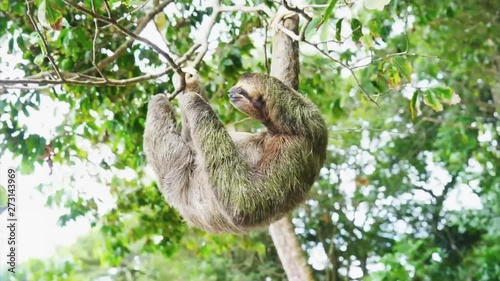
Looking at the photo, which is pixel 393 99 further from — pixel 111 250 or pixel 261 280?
pixel 111 250

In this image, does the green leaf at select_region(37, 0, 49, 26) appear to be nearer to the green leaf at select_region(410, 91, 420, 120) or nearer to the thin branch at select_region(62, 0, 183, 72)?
the thin branch at select_region(62, 0, 183, 72)

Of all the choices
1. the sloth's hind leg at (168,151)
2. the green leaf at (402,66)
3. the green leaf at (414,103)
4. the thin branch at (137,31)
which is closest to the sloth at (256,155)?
the sloth's hind leg at (168,151)

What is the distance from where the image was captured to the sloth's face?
325 centimetres

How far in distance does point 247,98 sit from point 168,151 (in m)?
0.77

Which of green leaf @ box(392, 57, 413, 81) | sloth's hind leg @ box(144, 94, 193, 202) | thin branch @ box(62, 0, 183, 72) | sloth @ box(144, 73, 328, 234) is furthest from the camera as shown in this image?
sloth's hind leg @ box(144, 94, 193, 202)

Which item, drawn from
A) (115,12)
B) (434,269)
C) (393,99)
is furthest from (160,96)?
(393,99)

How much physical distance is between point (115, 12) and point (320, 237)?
1187 cm

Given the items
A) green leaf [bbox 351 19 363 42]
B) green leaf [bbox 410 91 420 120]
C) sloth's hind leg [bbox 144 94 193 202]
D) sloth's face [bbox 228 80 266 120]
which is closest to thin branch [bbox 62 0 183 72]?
sloth's face [bbox 228 80 266 120]

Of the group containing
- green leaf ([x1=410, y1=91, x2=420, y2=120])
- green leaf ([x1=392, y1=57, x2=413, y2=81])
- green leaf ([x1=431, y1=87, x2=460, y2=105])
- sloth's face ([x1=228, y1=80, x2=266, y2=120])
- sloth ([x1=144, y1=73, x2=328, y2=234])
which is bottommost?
sloth ([x1=144, y1=73, x2=328, y2=234])

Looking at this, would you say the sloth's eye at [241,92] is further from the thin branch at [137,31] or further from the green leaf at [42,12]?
the thin branch at [137,31]

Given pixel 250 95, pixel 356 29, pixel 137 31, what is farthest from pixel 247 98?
pixel 137 31

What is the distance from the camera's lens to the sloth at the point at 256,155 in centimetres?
332

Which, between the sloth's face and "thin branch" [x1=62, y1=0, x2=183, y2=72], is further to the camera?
the sloth's face

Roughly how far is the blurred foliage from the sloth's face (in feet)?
1.48
